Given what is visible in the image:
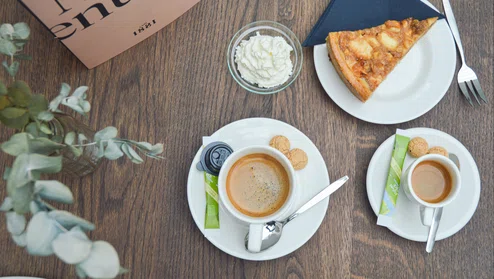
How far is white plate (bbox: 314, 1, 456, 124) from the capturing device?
113 cm

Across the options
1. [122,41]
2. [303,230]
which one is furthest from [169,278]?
[122,41]

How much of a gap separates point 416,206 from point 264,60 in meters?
0.55

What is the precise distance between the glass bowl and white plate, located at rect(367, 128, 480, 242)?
1.01ft

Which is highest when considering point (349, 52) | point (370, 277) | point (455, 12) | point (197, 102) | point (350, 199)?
point (197, 102)

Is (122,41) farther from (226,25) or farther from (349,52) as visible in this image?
(349,52)

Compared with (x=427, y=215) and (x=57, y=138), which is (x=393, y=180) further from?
(x=57, y=138)

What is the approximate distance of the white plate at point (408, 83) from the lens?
1.13 m

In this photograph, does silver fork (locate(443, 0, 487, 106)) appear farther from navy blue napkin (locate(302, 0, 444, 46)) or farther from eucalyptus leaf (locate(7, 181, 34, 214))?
eucalyptus leaf (locate(7, 181, 34, 214))

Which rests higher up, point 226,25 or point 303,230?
point 226,25

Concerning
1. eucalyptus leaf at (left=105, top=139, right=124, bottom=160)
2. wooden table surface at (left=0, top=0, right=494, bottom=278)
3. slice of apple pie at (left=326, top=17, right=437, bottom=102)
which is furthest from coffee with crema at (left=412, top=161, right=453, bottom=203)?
eucalyptus leaf at (left=105, top=139, right=124, bottom=160)

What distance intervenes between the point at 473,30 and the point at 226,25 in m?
0.69

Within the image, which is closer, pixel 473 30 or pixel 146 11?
pixel 146 11

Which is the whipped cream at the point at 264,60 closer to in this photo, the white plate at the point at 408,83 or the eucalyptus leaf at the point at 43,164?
the white plate at the point at 408,83

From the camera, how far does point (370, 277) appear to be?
1130 millimetres
